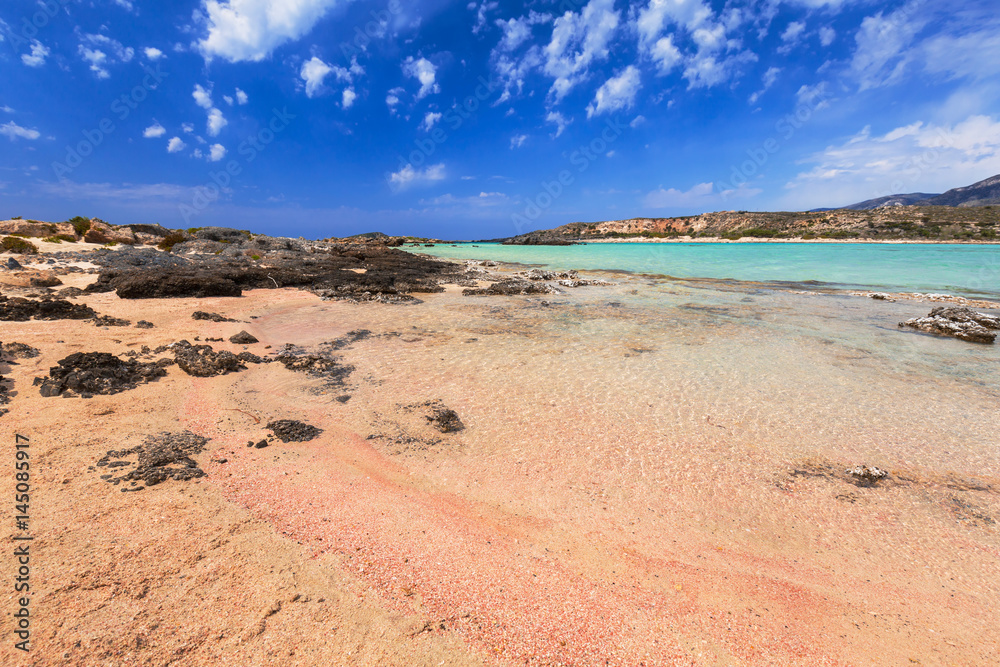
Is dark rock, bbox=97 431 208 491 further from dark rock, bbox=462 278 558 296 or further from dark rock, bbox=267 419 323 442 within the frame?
dark rock, bbox=462 278 558 296

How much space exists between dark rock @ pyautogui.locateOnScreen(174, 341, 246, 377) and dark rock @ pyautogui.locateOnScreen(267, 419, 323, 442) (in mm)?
2379

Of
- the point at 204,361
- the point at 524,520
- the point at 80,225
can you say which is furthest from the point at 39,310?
the point at 80,225

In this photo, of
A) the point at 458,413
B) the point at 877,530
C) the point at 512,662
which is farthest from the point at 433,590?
the point at 877,530

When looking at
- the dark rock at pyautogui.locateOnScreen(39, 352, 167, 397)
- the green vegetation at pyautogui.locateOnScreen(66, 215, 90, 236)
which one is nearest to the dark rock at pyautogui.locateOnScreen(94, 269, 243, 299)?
the dark rock at pyautogui.locateOnScreen(39, 352, 167, 397)

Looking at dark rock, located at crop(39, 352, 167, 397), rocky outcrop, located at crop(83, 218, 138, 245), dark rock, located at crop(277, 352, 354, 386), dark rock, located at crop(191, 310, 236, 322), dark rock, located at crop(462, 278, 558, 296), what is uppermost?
rocky outcrop, located at crop(83, 218, 138, 245)

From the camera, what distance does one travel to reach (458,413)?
559 centimetres

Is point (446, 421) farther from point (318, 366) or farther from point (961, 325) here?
point (961, 325)

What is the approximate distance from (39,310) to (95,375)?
5.36 m

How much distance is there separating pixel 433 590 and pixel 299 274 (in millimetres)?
19134

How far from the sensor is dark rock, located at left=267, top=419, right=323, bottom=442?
4.51m

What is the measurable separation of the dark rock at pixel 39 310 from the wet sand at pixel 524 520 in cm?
107

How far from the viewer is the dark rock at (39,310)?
7.61 metres

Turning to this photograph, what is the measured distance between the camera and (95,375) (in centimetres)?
512

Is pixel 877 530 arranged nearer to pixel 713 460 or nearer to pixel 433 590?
pixel 713 460
